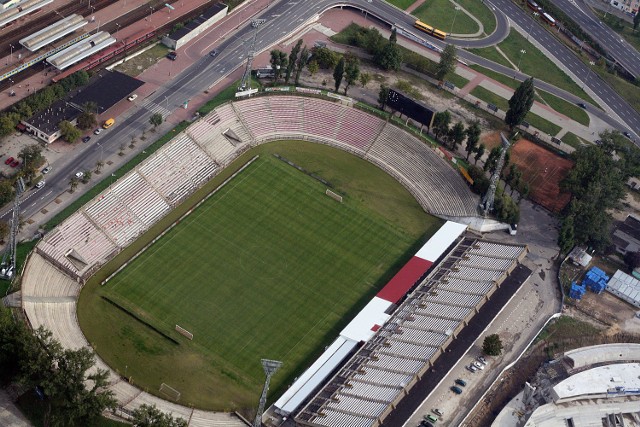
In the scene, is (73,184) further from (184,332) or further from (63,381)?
(63,381)

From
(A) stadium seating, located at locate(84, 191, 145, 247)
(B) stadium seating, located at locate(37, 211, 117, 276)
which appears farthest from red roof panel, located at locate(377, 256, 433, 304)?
(B) stadium seating, located at locate(37, 211, 117, 276)

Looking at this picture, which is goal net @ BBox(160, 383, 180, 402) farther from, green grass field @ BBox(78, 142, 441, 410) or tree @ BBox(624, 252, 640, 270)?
tree @ BBox(624, 252, 640, 270)

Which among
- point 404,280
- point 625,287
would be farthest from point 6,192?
point 625,287

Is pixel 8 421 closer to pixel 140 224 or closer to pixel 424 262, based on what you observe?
pixel 140 224

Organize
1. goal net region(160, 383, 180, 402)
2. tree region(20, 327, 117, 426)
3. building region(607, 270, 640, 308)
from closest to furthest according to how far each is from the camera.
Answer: tree region(20, 327, 117, 426), goal net region(160, 383, 180, 402), building region(607, 270, 640, 308)

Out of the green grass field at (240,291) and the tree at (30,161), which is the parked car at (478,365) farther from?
the tree at (30,161)

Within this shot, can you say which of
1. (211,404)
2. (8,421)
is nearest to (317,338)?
(211,404)
